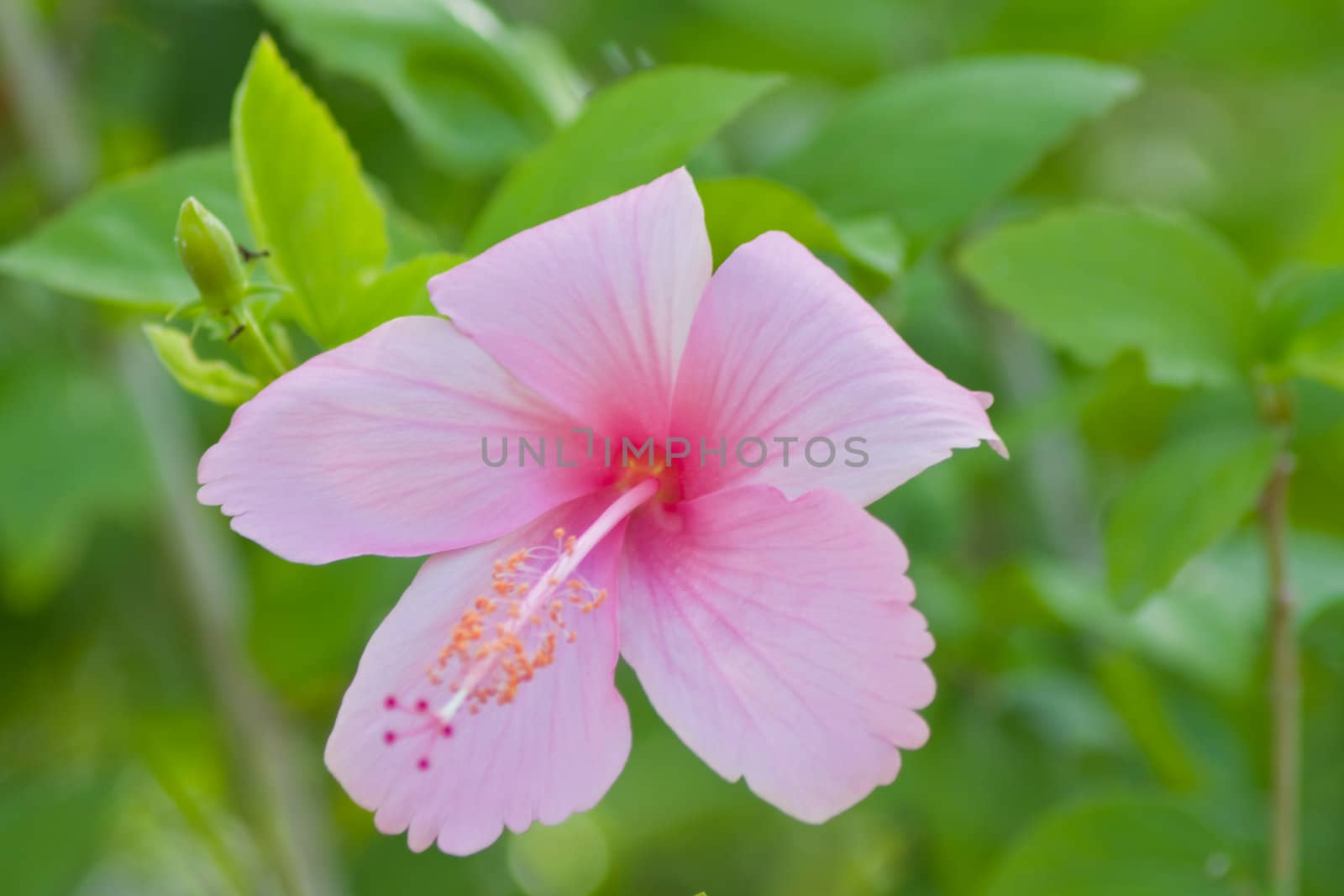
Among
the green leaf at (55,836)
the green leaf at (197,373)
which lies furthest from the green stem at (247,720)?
the green leaf at (197,373)

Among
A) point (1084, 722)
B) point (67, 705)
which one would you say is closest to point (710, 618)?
point (1084, 722)

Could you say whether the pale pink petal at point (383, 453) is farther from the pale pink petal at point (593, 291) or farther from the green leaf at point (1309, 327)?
the green leaf at point (1309, 327)

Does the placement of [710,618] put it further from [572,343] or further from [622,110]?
[622,110]

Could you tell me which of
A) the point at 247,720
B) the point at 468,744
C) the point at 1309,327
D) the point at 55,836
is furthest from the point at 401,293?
the point at 55,836

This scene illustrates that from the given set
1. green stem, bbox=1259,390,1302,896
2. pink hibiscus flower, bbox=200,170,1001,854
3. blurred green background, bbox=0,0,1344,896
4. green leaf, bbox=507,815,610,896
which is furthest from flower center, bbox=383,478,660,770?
green leaf, bbox=507,815,610,896

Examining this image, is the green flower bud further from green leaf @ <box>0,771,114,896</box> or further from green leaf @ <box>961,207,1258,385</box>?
green leaf @ <box>0,771,114,896</box>
